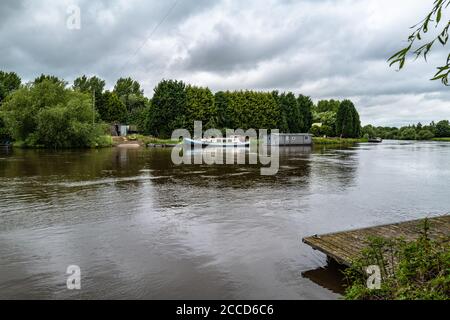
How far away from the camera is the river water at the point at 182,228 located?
686cm

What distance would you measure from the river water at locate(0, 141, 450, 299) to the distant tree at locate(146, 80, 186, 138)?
52.5 meters

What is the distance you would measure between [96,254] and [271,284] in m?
4.21

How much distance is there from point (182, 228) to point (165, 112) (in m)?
64.1

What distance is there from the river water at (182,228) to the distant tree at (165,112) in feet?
172

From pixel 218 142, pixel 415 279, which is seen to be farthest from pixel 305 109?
pixel 415 279

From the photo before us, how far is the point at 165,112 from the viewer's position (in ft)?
238

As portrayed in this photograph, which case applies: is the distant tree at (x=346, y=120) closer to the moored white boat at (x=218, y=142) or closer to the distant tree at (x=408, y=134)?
the distant tree at (x=408, y=134)

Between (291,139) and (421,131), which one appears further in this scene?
(421,131)

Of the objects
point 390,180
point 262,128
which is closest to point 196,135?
point 262,128

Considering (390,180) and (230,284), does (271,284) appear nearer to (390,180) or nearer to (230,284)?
(230,284)

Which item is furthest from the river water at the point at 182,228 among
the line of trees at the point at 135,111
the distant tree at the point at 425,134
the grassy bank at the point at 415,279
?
the distant tree at the point at 425,134

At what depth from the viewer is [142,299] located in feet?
20.4

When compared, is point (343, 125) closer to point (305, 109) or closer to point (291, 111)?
point (305, 109)

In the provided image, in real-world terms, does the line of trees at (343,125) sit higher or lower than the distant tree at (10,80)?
lower
